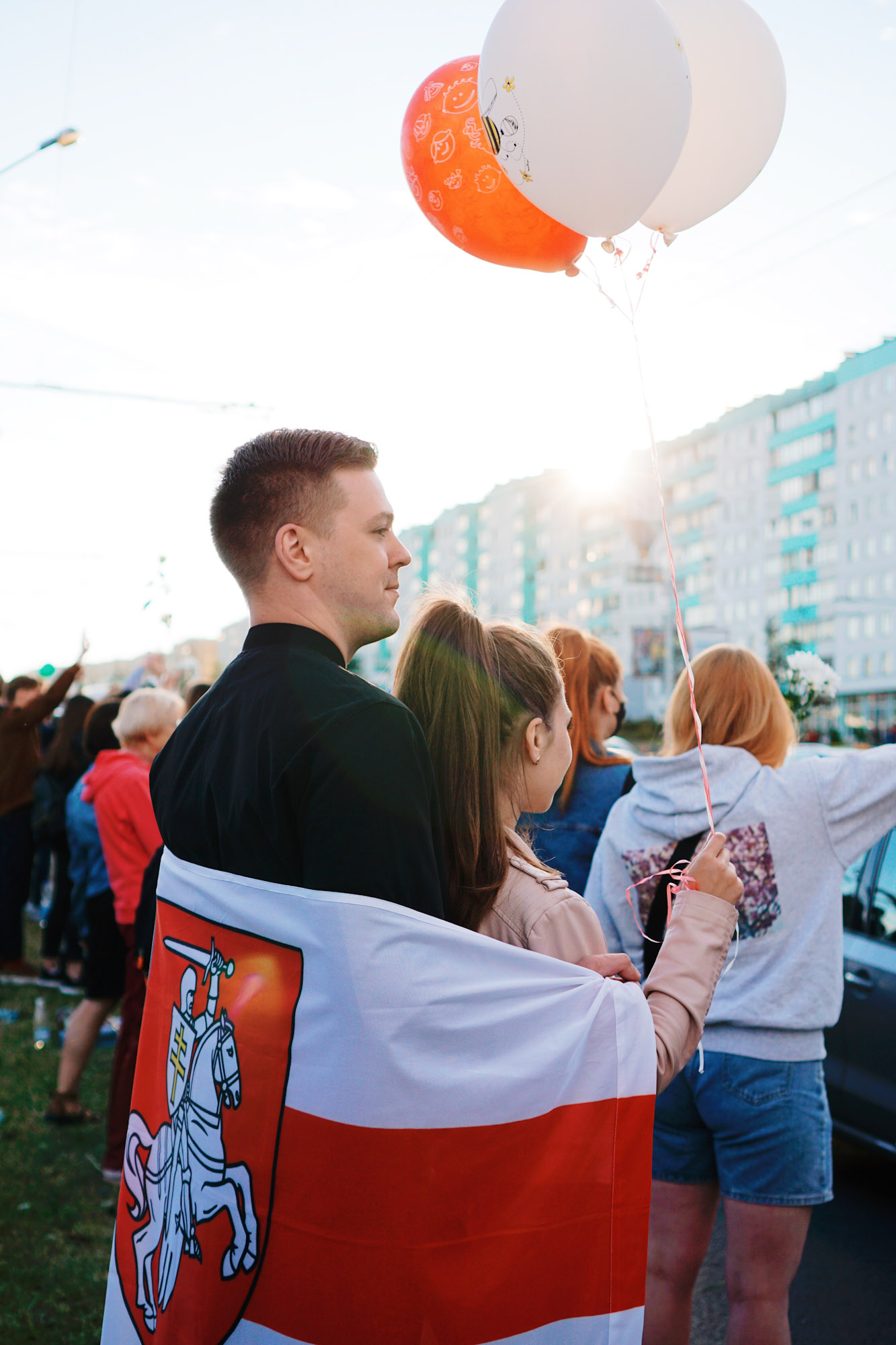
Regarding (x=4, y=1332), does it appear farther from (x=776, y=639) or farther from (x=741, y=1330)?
(x=776, y=639)

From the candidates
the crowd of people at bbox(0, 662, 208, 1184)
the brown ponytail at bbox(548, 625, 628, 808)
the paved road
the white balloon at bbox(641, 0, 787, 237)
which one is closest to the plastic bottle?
the crowd of people at bbox(0, 662, 208, 1184)

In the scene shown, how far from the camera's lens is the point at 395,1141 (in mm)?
1444

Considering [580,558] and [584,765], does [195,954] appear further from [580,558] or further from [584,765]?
[580,558]

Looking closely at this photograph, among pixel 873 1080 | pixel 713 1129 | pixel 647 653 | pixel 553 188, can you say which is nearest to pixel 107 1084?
pixel 873 1080

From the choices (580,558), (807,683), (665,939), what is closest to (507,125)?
(665,939)

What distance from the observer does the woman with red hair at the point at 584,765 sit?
355 cm

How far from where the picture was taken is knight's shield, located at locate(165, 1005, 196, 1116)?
5.49ft

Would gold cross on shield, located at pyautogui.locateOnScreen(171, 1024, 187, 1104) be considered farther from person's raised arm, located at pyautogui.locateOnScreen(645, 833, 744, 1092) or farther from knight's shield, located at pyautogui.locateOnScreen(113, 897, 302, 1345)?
person's raised arm, located at pyautogui.locateOnScreen(645, 833, 744, 1092)

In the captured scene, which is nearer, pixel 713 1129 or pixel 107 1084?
pixel 713 1129

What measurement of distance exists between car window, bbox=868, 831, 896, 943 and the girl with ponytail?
2.77 metres

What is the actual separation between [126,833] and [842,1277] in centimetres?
339

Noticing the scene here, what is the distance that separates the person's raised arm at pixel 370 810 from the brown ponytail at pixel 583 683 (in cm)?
210

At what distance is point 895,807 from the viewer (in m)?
2.53

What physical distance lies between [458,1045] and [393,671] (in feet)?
2.46
